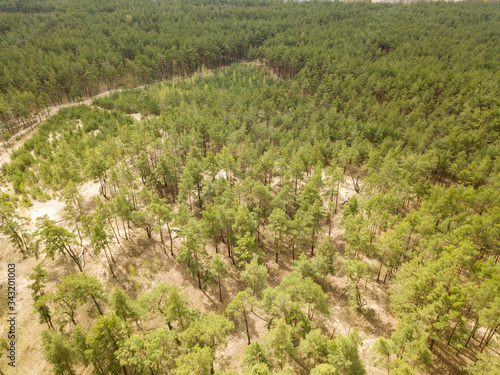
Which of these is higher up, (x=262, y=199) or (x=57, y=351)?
(x=57, y=351)

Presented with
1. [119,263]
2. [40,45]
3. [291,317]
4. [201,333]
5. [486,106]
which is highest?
[40,45]

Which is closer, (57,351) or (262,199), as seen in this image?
(57,351)

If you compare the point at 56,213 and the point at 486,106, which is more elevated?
the point at 486,106

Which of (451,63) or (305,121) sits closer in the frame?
(305,121)

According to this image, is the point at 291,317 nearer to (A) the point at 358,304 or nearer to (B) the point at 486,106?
(A) the point at 358,304

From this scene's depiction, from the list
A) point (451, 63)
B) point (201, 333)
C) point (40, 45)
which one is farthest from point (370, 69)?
point (40, 45)

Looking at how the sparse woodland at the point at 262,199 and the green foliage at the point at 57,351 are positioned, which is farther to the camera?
the sparse woodland at the point at 262,199

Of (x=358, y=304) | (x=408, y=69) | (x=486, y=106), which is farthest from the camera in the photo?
(x=408, y=69)

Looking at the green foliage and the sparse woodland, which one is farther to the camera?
the sparse woodland
